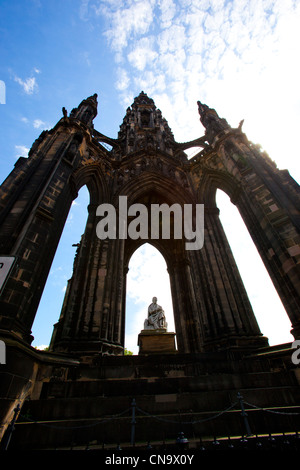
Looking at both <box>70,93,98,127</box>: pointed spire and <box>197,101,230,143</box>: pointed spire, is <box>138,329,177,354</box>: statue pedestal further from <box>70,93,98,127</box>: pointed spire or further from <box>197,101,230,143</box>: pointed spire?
<box>70,93,98,127</box>: pointed spire

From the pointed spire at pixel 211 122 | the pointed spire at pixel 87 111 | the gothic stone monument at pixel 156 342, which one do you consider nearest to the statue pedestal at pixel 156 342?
the gothic stone monument at pixel 156 342

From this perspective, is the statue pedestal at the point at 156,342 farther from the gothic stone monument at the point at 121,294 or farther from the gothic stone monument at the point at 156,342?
the gothic stone monument at the point at 121,294

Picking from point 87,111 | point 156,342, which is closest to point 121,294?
point 156,342

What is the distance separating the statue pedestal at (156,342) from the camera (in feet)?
21.7

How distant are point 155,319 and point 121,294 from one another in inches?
110

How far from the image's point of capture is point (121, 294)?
8.18 meters

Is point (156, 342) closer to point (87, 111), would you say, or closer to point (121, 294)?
point (121, 294)

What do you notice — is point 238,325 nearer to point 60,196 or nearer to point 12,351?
point 12,351

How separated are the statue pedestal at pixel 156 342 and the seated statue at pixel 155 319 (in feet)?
9.58

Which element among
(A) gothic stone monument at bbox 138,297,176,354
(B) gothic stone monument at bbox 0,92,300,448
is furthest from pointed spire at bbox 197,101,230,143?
(A) gothic stone monument at bbox 138,297,176,354

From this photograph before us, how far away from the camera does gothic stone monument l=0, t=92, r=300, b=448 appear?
4.22 metres

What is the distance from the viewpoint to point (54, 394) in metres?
4.49

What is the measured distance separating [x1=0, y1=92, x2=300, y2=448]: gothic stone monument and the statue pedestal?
848mm

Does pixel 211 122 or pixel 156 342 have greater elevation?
pixel 211 122
